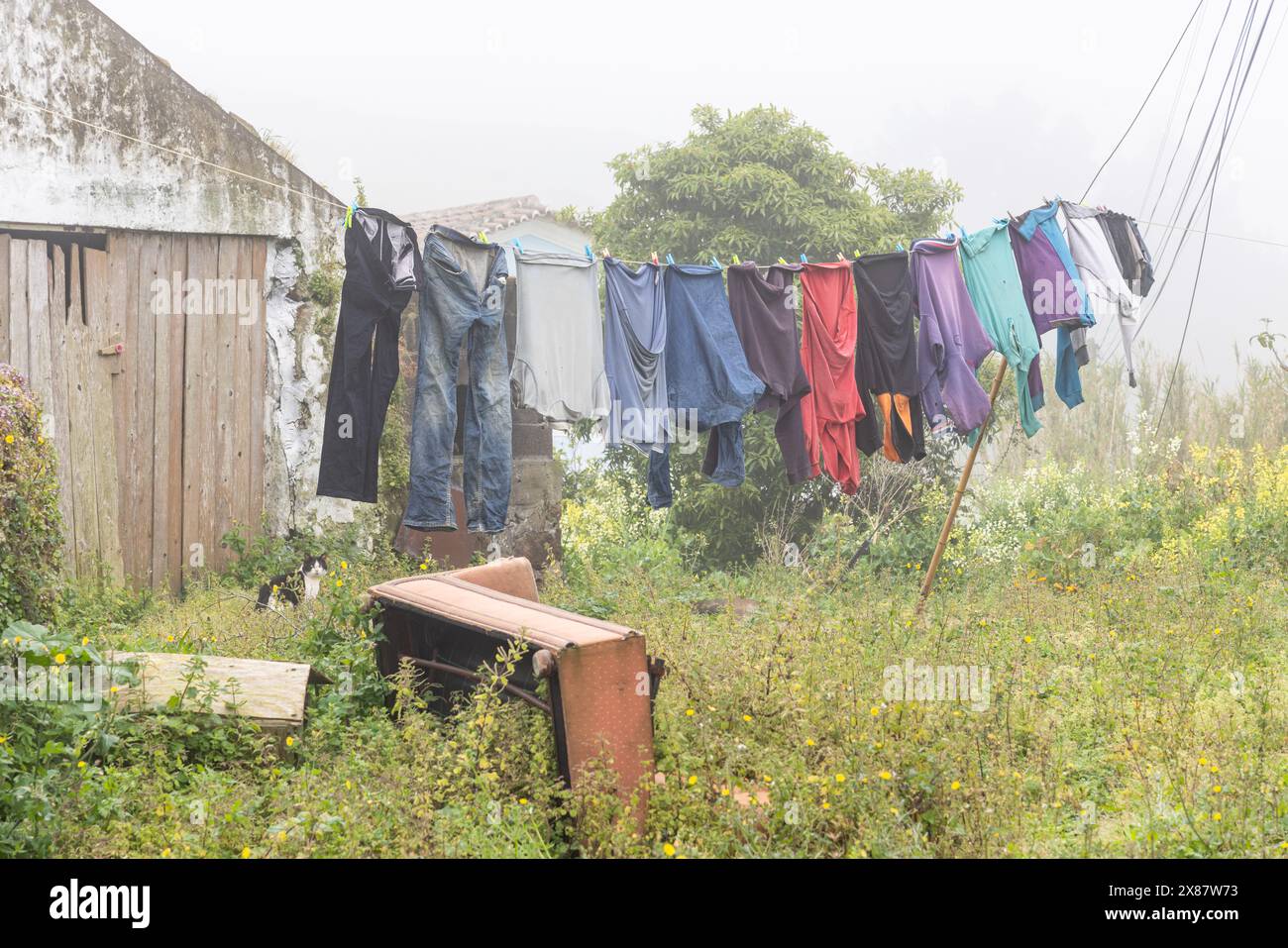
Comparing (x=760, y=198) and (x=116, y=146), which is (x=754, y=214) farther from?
(x=116, y=146)

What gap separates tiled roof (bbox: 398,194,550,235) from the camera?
56.1ft

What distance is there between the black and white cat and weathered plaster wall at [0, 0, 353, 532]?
12.1 inches

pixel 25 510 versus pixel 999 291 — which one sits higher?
pixel 999 291

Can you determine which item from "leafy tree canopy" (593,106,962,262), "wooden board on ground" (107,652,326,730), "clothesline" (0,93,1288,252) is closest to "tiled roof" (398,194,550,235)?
"leafy tree canopy" (593,106,962,262)

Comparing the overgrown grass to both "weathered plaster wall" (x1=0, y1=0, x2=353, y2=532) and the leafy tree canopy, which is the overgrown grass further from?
the leafy tree canopy

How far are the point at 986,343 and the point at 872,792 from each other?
376 centimetres

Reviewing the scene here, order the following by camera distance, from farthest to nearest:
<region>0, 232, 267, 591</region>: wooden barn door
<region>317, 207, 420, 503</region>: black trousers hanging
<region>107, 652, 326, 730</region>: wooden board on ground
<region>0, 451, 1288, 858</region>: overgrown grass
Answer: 1. <region>0, 232, 267, 591</region>: wooden barn door
2. <region>317, 207, 420, 503</region>: black trousers hanging
3. <region>107, 652, 326, 730</region>: wooden board on ground
4. <region>0, 451, 1288, 858</region>: overgrown grass

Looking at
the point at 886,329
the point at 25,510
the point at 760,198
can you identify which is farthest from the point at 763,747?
the point at 760,198

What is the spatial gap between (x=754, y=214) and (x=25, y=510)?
302 inches

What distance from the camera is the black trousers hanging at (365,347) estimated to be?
6.36 m

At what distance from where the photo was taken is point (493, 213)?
19.6m

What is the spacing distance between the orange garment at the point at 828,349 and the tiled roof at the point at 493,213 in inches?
400

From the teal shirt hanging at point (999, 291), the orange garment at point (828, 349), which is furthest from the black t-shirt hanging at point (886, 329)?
the teal shirt hanging at point (999, 291)
